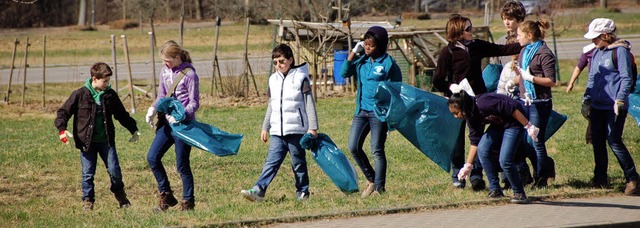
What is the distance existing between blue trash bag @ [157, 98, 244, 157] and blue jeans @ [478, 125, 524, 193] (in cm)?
228

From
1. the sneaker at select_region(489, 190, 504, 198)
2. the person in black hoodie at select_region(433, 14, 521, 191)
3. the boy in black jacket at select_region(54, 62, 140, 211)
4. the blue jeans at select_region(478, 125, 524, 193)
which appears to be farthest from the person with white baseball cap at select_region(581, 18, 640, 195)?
the boy in black jacket at select_region(54, 62, 140, 211)

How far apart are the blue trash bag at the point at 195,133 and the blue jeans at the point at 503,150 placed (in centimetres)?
228

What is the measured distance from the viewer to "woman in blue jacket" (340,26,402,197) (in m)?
8.93

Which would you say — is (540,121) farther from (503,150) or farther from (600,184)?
(600,184)

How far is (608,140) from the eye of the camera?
920 cm

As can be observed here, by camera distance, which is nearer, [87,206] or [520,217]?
[520,217]

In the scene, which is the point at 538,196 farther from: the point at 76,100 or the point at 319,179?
the point at 76,100

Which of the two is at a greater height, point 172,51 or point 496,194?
point 172,51

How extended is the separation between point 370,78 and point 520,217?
201 cm

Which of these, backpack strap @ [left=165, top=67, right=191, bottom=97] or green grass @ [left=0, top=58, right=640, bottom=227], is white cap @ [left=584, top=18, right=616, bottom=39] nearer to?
green grass @ [left=0, top=58, right=640, bottom=227]

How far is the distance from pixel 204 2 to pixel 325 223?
54.1 metres

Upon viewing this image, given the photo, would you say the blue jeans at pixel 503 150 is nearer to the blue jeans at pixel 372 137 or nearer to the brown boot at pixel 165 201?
the blue jeans at pixel 372 137

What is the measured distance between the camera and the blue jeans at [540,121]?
349 inches

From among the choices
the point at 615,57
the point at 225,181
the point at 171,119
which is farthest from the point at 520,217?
the point at 225,181
